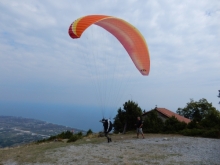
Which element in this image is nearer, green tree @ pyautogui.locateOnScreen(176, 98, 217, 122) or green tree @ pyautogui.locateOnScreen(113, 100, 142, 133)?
green tree @ pyautogui.locateOnScreen(113, 100, 142, 133)

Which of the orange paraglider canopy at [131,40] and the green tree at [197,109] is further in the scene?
the green tree at [197,109]

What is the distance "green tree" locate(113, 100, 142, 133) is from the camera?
22453mm

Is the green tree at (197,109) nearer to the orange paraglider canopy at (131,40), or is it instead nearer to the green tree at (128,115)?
the green tree at (128,115)

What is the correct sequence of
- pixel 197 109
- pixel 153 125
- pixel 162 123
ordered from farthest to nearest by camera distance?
pixel 197 109, pixel 162 123, pixel 153 125

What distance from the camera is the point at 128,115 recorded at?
22.6m

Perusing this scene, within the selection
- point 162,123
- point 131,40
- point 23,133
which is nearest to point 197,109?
point 162,123

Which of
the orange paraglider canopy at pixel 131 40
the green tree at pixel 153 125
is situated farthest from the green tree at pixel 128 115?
the orange paraglider canopy at pixel 131 40

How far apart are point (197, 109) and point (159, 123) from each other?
2493cm

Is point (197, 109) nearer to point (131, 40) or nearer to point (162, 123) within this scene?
point (162, 123)

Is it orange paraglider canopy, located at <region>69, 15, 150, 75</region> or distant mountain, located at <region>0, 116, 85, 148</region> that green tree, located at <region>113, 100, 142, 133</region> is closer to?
distant mountain, located at <region>0, 116, 85, 148</region>

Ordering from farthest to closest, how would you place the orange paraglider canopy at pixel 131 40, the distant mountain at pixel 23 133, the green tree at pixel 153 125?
1. the distant mountain at pixel 23 133
2. the green tree at pixel 153 125
3. the orange paraglider canopy at pixel 131 40

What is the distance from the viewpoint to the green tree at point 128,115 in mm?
22453

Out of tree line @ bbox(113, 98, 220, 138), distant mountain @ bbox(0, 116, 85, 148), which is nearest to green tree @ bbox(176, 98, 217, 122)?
tree line @ bbox(113, 98, 220, 138)

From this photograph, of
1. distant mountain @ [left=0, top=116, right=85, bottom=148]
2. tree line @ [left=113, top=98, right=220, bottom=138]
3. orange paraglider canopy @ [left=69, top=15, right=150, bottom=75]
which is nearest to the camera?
orange paraglider canopy @ [left=69, top=15, right=150, bottom=75]
